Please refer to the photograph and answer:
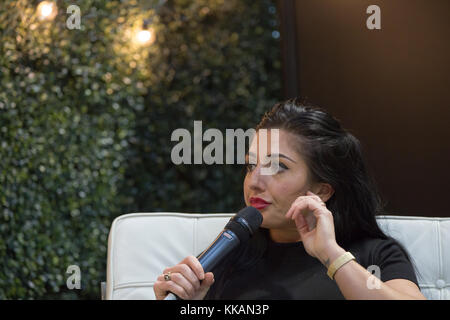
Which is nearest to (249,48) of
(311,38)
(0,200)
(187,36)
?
(187,36)

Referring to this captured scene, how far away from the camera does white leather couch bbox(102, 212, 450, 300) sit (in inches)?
55.3

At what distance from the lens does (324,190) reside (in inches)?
53.1

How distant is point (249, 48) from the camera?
3270mm

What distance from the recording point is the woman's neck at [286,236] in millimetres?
1338

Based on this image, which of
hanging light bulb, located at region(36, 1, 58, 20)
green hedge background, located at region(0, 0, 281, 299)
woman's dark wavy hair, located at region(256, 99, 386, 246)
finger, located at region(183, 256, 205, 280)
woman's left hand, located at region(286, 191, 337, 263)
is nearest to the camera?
finger, located at region(183, 256, 205, 280)

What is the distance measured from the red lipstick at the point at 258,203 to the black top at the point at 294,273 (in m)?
0.15

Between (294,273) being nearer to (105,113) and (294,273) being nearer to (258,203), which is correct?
(258,203)

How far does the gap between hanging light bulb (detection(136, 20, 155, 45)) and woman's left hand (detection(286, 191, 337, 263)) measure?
7.16 feet

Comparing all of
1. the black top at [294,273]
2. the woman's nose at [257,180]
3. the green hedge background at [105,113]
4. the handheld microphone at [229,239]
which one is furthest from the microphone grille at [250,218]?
the green hedge background at [105,113]

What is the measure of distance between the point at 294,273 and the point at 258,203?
194 mm

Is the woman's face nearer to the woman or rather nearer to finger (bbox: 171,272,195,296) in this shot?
the woman
